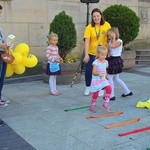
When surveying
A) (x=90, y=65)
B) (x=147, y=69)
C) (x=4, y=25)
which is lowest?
(x=147, y=69)

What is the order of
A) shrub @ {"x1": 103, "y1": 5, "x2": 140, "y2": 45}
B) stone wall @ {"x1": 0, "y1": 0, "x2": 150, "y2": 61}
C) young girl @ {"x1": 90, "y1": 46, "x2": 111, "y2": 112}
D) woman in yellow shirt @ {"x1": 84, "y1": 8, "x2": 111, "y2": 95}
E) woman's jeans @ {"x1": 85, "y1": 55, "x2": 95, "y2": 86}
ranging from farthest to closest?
shrub @ {"x1": 103, "y1": 5, "x2": 140, "y2": 45}
stone wall @ {"x1": 0, "y1": 0, "x2": 150, "y2": 61}
woman's jeans @ {"x1": 85, "y1": 55, "x2": 95, "y2": 86}
woman in yellow shirt @ {"x1": 84, "y1": 8, "x2": 111, "y2": 95}
young girl @ {"x1": 90, "y1": 46, "x2": 111, "y2": 112}

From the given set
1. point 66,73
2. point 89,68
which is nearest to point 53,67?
point 89,68

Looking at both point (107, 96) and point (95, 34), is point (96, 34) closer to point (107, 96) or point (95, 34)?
point (95, 34)

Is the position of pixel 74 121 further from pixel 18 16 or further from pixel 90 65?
pixel 18 16

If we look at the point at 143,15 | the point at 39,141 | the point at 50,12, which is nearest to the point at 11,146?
the point at 39,141

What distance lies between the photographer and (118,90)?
24.1 ft

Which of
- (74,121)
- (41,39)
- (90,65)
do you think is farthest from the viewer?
(41,39)

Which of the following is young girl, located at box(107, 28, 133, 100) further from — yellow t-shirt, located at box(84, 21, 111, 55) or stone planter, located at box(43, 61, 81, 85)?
stone planter, located at box(43, 61, 81, 85)

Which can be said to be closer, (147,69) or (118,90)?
(118,90)

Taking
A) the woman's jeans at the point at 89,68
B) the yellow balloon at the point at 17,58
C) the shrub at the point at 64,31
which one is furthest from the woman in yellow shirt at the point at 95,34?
the shrub at the point at 64,31

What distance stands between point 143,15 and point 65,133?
9.40 metres

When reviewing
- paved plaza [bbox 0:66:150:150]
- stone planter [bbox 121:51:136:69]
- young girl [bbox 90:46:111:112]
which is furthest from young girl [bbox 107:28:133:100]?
stone planter [bbox 121:51:136:69]

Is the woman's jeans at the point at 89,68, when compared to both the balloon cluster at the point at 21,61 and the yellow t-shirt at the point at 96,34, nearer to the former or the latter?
the yellow t-shirt at the point at 96,34

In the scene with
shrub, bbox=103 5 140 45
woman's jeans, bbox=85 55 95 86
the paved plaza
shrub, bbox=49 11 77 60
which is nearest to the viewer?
the paved plaza
